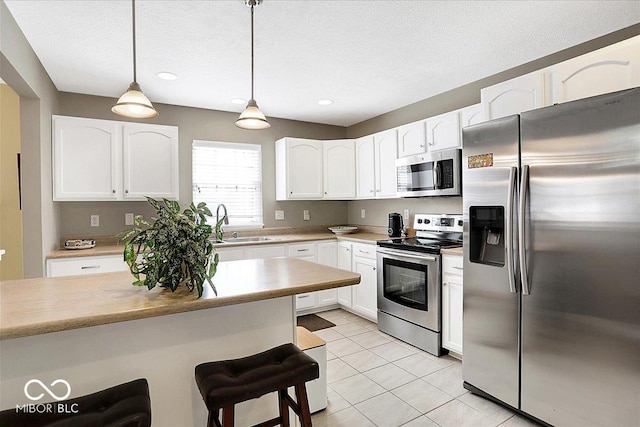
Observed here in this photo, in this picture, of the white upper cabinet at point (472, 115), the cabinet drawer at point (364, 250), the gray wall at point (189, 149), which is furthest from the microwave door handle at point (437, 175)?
the gray wall at point (189, 149)

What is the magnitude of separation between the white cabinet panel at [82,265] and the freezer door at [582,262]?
317 cm

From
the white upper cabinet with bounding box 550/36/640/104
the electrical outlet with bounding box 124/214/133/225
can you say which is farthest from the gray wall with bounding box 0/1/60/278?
the white upper cabinet with bounding box 550/36/640/104

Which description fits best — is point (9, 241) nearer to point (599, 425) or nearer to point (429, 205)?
point (429, 205)

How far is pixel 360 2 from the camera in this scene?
202 cm

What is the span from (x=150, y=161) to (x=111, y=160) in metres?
0.34

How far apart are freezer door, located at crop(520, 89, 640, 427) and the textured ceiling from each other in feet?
2.69

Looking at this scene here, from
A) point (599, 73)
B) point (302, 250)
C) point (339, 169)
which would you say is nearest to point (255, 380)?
point (599, 73)

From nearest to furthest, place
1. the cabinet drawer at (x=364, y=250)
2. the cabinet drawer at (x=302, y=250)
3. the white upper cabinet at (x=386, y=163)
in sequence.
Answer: the cabinet drawer at (x=364, y=250) < the white upper cabinet at (x=386, y=163) < the cabinet drawer at (x=302, y=250)

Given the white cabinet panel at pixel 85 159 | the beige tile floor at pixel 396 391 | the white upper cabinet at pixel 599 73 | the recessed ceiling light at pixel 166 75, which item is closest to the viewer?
the white upper cabinet at pixel 599 73

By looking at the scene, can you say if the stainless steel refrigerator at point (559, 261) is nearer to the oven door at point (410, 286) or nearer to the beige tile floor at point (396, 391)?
the beige tile floor at point (396, 391)

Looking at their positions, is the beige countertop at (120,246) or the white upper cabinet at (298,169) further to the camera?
the white upper cabinet at (298,169)

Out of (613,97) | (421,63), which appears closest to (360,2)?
(421,63)

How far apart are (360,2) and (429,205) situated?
2336 mm

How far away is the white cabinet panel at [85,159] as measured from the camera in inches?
123
